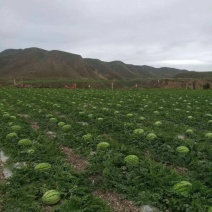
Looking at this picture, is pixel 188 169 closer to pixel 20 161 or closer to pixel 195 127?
pixel 20 161

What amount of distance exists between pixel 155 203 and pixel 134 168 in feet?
4.26

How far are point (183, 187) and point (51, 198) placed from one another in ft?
7.56

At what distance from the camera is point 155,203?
4543 mm

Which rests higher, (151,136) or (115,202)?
(151,136)

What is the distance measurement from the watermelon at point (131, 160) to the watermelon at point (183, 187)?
1.31 metres

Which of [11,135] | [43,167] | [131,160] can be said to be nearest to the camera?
[43,167]

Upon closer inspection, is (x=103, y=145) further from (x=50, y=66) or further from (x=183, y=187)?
(x=50, y=66)

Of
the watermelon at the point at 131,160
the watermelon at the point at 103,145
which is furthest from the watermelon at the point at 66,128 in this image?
the watermelon at the point at 131,160

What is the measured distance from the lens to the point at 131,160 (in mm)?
6164

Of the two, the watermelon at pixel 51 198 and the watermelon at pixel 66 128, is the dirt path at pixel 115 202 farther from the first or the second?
the watermelon at pixel 66 128

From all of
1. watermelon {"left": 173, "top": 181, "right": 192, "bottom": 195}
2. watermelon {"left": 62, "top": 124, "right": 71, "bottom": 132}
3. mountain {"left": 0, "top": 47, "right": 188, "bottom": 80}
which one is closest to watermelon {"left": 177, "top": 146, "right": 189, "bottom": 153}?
watermelon {"left": 173, "top": 181, "right": 192, "bottom": 195}

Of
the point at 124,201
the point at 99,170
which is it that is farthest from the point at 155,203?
the point at 99,170

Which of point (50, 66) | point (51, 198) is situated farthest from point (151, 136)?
point (50, 66)

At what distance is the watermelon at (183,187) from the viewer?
15.5ft
